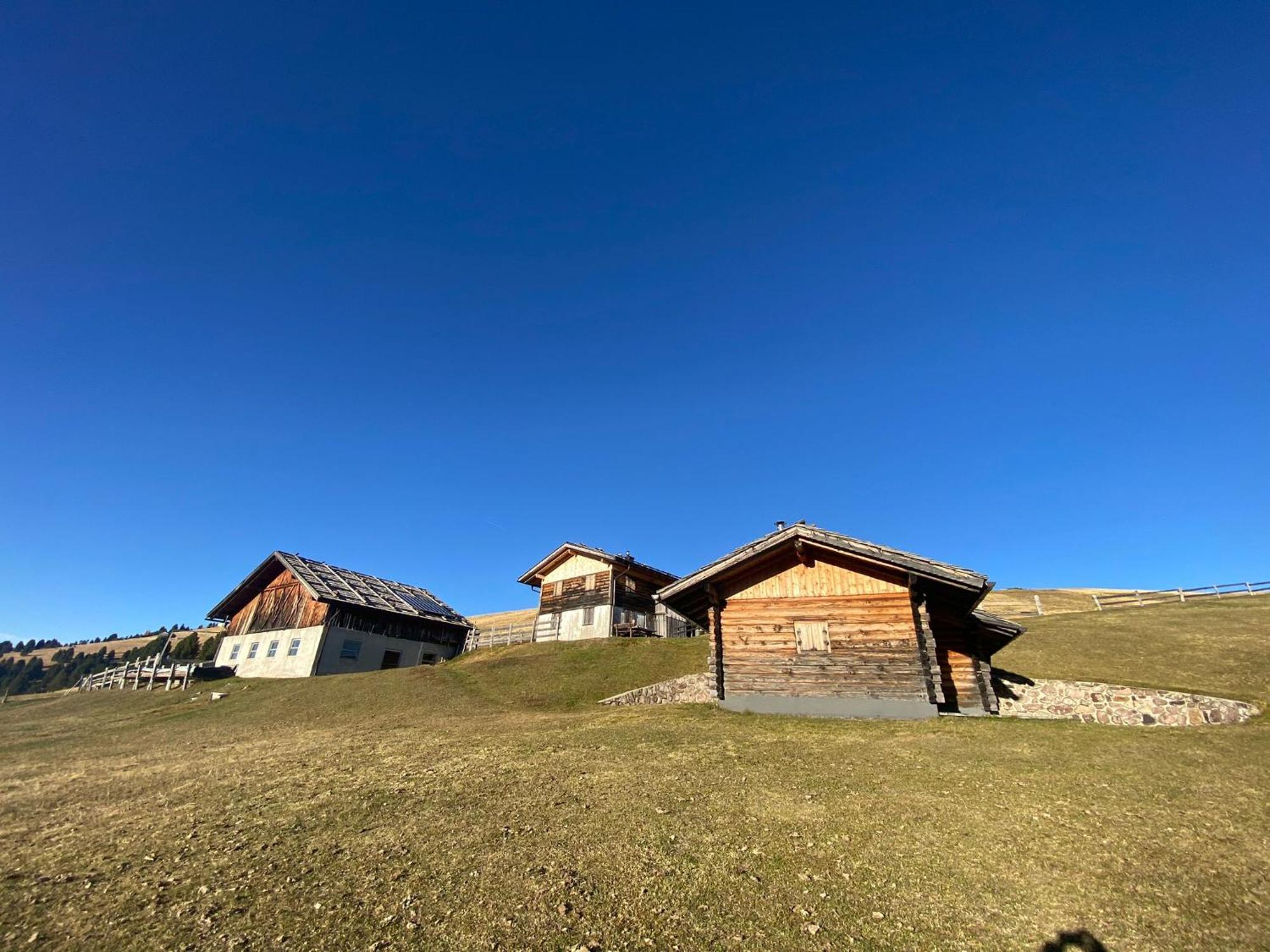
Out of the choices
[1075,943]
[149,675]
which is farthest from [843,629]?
[149,675]

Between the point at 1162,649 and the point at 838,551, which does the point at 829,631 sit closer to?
the point at 838,551

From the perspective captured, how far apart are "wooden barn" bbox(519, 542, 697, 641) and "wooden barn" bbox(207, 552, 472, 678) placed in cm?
1067

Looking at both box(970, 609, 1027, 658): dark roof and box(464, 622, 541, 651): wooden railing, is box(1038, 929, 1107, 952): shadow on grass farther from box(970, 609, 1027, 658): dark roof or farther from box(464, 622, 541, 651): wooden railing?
box(464, 622, 541, 651): wooden railing

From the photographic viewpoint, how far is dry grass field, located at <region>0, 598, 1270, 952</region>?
19.9ft

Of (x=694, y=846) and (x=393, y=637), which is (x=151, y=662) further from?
(x=694, y=846)

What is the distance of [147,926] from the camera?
605 centimetres

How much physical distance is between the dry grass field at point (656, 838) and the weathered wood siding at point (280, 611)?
25.1m

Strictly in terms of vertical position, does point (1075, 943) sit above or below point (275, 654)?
below

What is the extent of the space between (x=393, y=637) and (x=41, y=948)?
1678 inches

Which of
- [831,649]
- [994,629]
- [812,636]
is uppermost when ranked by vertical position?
[994,629]

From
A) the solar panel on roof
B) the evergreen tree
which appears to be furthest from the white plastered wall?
the evergreen tree

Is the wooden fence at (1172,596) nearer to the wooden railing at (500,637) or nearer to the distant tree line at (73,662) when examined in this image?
the wooden railing at (500,637)

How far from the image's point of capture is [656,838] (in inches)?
328

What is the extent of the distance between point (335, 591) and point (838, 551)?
39048 millimetres
